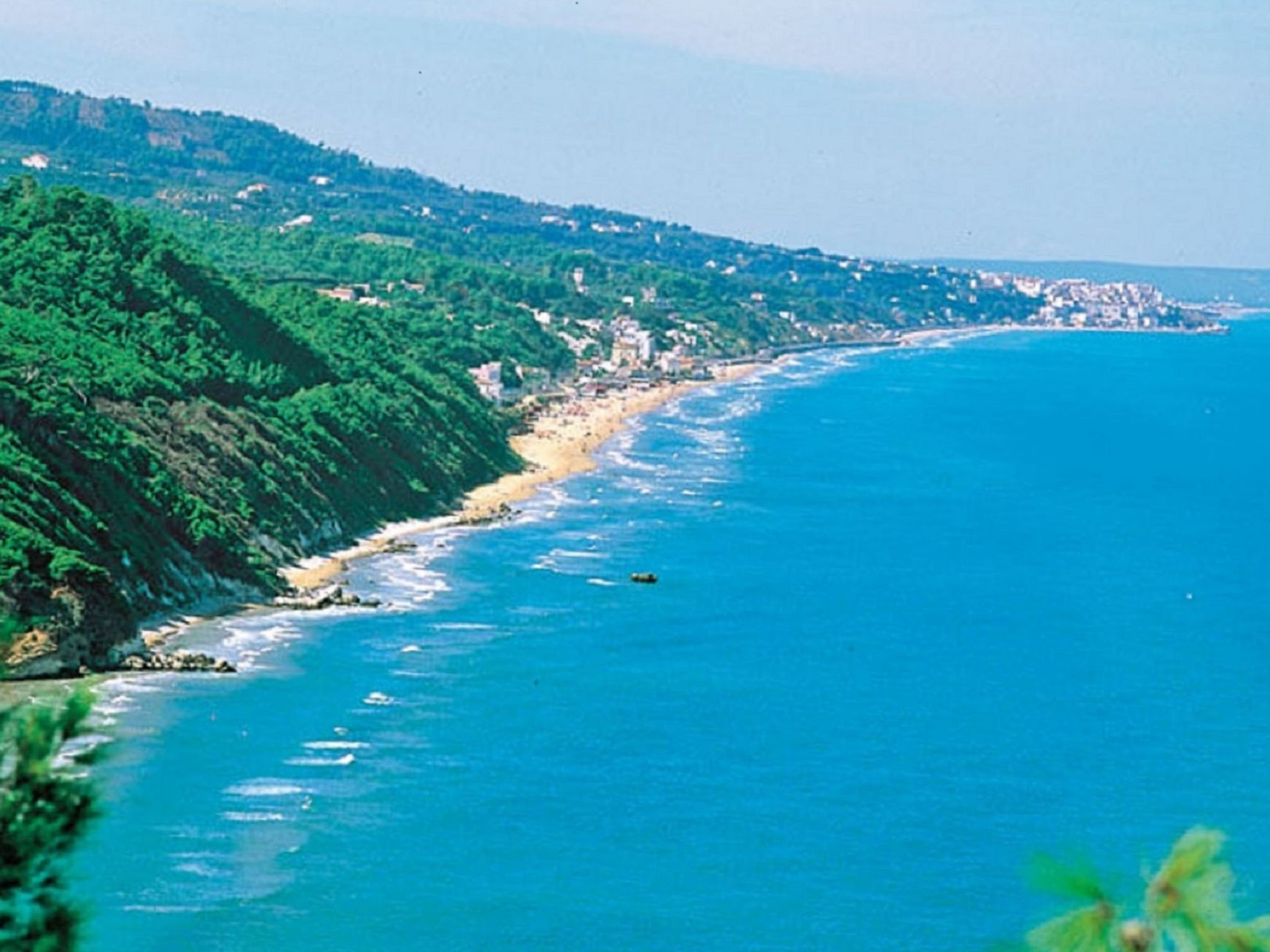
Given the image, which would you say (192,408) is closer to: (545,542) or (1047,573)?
(545,542)

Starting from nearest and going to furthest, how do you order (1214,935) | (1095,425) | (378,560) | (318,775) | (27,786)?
(1214,935)
(27,786)
(318,775)
(378,560)
(1095,425)

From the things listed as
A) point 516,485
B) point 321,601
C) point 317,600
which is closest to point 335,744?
point 321,601

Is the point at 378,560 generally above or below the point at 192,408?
below

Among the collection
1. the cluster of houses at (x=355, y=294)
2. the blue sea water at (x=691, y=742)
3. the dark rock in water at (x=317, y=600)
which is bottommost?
the blue sea water at (x=691, y=742)

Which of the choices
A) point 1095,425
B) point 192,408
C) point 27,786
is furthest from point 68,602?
point 1095,425

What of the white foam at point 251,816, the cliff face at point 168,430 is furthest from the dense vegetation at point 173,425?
the white foam at point 251,816

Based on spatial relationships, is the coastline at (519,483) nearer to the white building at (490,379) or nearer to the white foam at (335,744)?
the white building at (490,379)

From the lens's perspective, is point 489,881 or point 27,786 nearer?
point 27,786
